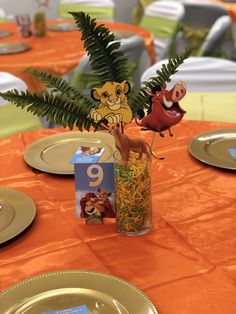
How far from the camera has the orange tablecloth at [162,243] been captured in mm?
863

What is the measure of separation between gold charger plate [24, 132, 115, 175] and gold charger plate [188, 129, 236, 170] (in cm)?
24

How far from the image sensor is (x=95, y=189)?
1048 mm

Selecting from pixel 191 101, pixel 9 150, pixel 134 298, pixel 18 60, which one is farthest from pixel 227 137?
pixel 18 60

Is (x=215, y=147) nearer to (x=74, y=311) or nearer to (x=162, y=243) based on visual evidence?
(x=162, y=243)

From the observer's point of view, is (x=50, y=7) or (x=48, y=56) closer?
(x=48, y=56)

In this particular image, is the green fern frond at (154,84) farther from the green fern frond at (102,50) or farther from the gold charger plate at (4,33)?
the gold charger plate at (4,33)

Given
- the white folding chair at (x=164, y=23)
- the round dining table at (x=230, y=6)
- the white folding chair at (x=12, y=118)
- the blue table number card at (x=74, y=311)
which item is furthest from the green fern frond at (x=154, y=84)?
the round dining table at (x=230, y=6)

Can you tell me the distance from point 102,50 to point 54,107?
0.45 ft

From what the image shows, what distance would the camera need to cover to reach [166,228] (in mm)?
1052

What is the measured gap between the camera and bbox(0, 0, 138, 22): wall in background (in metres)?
4.93

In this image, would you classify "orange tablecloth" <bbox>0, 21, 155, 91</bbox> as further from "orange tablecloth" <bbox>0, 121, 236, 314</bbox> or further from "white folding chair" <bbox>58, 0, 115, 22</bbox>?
Result: "white folding chair" <bbox>58, 0, 115, 22</bbox>

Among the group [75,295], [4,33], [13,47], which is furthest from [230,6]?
[75,295]

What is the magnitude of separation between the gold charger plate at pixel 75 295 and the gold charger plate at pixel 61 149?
44cm

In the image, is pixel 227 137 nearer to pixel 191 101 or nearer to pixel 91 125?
pixel 191 101
